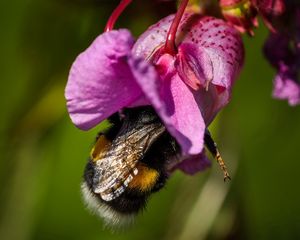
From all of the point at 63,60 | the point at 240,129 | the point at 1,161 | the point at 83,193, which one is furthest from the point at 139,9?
the point at 83,193

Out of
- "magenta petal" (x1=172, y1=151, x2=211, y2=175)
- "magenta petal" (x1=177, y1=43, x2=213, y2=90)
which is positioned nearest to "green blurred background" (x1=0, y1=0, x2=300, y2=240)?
"magenta petal" (x1=172, y1=151, x2=211, y2=175)

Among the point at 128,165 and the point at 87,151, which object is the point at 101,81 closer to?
the point at 128,165

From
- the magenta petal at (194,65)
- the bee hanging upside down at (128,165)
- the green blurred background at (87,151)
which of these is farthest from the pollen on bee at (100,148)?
the green blurred background at (87,151)

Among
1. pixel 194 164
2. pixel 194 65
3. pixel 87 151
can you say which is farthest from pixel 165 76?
pixel 87 151

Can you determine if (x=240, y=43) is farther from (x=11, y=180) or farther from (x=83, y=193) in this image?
(x=11, y=180)

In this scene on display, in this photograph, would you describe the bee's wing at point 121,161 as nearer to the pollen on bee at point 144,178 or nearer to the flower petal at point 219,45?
the pollen on bee at point 144,178

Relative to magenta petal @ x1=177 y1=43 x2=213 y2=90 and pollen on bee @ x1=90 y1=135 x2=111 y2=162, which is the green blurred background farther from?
pollen on bee @ x1=90 y1=135 x2=111 y2=162
